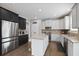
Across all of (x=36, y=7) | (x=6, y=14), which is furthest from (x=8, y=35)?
(x=36, y=7)

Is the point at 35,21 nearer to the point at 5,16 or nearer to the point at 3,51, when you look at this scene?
the point at 5,16

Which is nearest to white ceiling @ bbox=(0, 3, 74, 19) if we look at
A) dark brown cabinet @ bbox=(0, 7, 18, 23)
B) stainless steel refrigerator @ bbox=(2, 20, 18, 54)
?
dark brown cabinet @ bbox=(0, 7, 18, 23)

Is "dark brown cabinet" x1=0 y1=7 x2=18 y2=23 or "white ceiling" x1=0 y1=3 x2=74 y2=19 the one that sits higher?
"white ceiling" x1=0 y1=3 x2=74 y2=19

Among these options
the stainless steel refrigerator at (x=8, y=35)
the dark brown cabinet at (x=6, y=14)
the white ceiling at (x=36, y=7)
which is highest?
the white ceiling at (x=36, y=7)

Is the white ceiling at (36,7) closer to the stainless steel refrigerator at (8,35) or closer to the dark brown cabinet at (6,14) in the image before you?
the dark brown cabinet at (6,14)

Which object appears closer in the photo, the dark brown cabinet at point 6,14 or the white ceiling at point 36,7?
the white ceiling at point 36,7

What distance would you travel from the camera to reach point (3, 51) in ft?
12.2

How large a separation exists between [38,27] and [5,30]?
466 centimetres

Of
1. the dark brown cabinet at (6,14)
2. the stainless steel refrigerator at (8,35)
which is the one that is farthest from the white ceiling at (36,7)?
the stainless steel refrigerator at (8,35)

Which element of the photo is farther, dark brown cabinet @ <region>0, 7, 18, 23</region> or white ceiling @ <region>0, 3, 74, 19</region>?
dark brown cabinet @ <region>0, 7, 18, 23</region>

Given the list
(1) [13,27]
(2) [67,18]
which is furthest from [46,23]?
(1) [13,27]

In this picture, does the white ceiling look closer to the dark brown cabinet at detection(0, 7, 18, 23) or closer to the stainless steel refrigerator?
the dark brown cabinet at detection(0, 7, 18, 23)

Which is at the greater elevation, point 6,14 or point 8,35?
point 6,14

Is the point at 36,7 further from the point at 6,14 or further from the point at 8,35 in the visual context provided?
the point at 8,35
